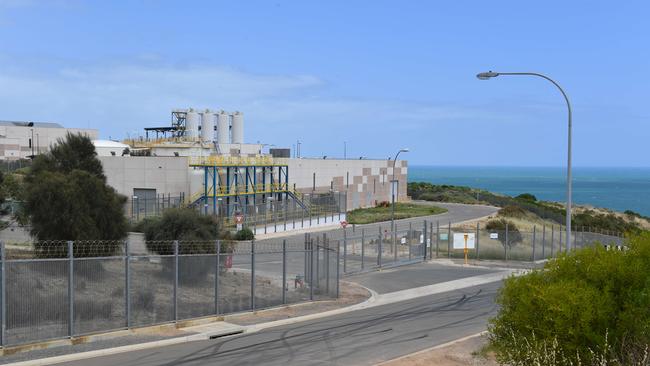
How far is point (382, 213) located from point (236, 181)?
23.2m

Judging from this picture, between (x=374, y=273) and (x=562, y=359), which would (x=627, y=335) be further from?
(x=374, y=273)

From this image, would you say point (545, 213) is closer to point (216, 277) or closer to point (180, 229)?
point (180, 229)

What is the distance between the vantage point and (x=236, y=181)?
5772 cm

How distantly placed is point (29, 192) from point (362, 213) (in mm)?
52990

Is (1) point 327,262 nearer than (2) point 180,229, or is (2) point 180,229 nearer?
(1) point 327,262

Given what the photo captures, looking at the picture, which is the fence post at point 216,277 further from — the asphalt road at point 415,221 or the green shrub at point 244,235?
the green shrub at point 244,235

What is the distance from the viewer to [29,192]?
2630cm

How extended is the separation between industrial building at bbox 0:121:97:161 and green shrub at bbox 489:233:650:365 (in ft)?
315


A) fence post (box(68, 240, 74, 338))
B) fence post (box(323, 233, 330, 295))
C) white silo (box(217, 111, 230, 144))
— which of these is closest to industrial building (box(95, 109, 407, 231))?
white silo (box(217, 111, 230, 144))

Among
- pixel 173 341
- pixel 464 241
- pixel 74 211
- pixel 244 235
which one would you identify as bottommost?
pixel 244 235

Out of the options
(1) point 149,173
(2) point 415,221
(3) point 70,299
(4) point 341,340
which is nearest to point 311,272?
(4) point 341,340

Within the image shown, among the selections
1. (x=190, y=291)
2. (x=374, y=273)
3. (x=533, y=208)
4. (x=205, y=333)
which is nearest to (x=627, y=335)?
(x=205, y=333)

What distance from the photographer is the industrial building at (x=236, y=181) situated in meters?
54.2

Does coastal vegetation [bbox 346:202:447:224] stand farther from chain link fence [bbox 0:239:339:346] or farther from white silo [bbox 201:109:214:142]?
chain link fence [bbox 0:239:339:346]
